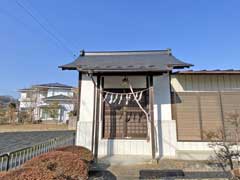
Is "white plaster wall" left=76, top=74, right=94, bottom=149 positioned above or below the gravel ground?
above

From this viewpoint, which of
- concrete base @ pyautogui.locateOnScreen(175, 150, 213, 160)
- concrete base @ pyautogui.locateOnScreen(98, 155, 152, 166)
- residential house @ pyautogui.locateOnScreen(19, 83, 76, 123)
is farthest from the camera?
residential house @ pyautogui.locateOnScreen(19, 83, 76, 123)

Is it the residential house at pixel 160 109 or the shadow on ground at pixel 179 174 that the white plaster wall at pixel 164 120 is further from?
the shadow on ground at pixel 179 174

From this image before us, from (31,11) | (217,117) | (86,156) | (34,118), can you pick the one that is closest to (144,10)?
(31,11)

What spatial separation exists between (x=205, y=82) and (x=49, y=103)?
2105cm

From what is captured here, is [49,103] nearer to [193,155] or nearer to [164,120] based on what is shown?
[164,120]

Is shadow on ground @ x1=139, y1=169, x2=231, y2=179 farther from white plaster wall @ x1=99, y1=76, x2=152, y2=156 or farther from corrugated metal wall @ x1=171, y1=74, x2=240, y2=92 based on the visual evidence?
corrugated metal wall @ x1=171, y1=74, x2=240, y2=92

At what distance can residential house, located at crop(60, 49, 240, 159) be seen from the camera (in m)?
5.92

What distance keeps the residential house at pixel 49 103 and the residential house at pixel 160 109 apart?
14.5 metres

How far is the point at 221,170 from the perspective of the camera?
4.23 meters

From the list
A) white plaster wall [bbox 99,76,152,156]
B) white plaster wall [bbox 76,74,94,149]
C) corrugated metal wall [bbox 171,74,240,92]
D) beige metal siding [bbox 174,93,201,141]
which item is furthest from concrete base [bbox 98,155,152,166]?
corrugated metal wall [bbox 171,74,240,92]

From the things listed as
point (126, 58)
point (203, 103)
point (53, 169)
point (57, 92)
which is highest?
point (57, 92)

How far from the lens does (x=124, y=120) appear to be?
6.32m

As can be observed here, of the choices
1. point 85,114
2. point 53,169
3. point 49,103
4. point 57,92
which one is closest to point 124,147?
point 85,114

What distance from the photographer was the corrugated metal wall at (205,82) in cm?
623
